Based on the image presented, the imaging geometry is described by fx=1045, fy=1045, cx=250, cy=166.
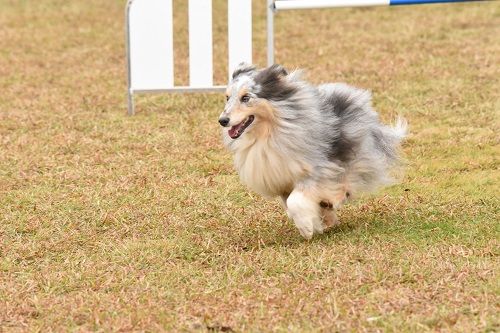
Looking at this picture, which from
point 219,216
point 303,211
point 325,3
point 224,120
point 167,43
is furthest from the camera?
point 167,43

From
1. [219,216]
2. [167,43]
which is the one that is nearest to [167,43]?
[167,43]

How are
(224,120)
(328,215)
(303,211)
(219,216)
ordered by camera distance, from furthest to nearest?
(219,216)
(328,215)
(303,211)
(224,120)

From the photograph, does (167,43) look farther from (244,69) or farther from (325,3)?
(244,69)

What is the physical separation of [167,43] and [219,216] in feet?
10.6

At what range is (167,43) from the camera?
29.8ft

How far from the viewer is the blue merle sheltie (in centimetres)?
535

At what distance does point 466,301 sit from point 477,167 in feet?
9.23

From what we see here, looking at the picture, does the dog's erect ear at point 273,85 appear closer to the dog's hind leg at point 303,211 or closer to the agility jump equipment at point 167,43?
the dog's hind leg at point 303,211

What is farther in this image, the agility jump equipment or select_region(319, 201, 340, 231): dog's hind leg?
the agility jump equipment

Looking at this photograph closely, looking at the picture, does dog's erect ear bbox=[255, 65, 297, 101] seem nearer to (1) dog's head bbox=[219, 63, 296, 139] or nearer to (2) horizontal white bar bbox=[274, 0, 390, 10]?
(1) dog's head bbox=[219, 63, 296, 139]

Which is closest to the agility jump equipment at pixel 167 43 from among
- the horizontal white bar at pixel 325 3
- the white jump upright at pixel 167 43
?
the white jump upright at pixel 167 43

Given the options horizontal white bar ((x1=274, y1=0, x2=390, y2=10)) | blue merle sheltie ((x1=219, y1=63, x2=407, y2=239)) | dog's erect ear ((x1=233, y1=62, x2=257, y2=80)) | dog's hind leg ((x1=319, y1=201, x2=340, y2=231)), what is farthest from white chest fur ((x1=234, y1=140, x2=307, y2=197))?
horizontal white bar ((x1=274, y1=0, x2=390, y2=10))

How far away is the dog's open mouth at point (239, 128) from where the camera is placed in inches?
211

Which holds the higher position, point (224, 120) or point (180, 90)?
point (224, 120)
